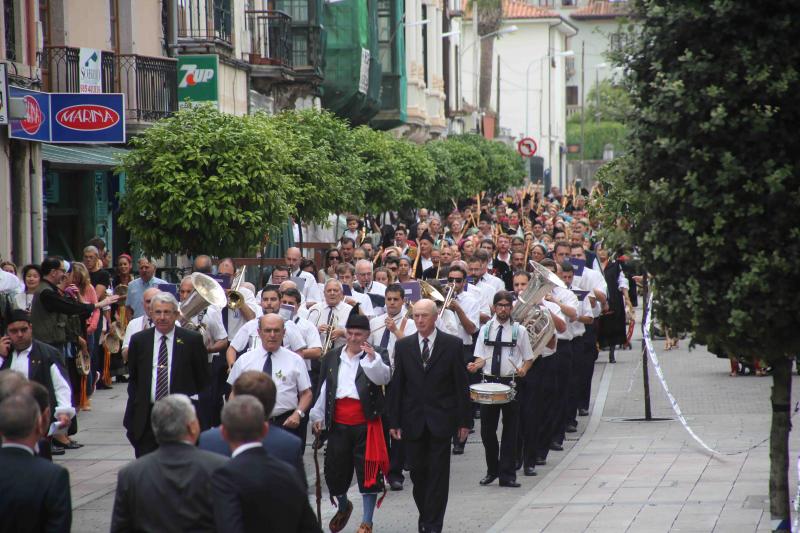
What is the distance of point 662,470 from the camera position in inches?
516

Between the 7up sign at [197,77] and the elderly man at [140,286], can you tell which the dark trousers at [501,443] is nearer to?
the elderly man at [140,286]

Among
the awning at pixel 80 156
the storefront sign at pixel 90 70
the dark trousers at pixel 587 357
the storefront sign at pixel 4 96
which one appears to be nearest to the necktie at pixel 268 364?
the dark trousers at pixel 587 357

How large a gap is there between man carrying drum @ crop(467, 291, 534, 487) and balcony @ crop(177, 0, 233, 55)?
1496 centimetres

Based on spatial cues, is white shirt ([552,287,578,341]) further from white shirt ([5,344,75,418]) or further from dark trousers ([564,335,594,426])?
white shirt ([5,344,75,418])

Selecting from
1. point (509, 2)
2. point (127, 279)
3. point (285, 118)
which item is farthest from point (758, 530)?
point (509, 2)

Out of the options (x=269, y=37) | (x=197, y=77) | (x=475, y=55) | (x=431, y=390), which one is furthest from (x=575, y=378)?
(x=475, y=55)

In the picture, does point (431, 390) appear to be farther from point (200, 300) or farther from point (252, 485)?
point (252, 485)

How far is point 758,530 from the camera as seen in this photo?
1014 centimetres

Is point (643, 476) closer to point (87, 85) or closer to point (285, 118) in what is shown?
point (87, 85)

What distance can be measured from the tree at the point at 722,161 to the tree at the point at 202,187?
9.76 meters

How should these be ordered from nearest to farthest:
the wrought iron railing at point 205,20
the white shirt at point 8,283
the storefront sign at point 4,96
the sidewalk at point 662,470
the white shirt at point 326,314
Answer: the sidewalk at point 662,470 < the white shirt at point 326,314 < the white shirt at point 8,283 < the storefront sign at point 4,96 < the wrought iron railing at point 205,20

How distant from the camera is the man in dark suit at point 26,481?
19.7 feet

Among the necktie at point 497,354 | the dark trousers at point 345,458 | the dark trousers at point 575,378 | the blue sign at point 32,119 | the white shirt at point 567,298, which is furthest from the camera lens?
the blue sign at point 32,119

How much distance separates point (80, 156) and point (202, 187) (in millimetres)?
4905
